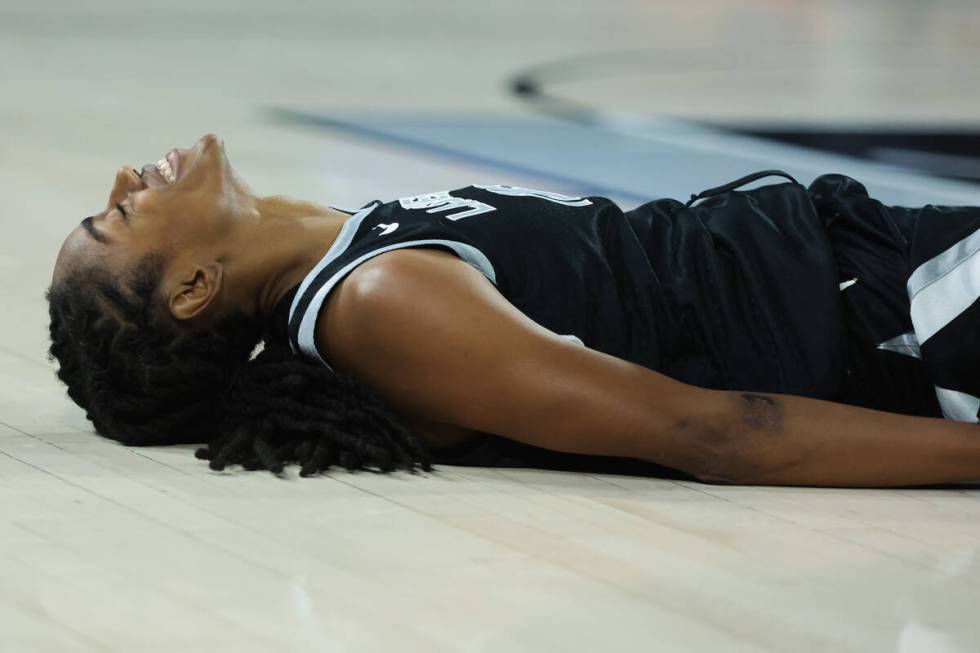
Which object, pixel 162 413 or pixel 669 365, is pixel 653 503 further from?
pixel 162 413

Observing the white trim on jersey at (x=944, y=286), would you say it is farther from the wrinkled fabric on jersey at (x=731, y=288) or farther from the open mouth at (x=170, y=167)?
the open mouth at (x=170, y=167)

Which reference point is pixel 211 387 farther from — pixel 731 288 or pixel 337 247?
pixel 731 288

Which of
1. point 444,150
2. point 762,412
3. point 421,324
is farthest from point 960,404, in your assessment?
point 444,150

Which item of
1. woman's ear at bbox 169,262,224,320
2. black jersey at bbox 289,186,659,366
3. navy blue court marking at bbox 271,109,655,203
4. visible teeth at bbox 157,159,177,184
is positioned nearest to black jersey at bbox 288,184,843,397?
black jersey at bbox 289,186,659,366

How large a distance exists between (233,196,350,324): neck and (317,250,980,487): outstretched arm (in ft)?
0.41

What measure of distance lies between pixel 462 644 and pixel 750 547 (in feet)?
1.58

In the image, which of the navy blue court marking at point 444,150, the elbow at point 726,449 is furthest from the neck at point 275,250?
the navy blue court marking at point 444,150

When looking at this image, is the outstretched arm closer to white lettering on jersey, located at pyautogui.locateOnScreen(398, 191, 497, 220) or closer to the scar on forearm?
the scar on forearm

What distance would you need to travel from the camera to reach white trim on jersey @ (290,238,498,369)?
2.18m

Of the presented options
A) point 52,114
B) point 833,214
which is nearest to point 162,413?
point 833,214

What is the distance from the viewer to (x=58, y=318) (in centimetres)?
228

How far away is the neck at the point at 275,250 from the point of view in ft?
7.46

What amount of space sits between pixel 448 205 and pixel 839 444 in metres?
0.64

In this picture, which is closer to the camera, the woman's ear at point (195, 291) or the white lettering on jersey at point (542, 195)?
the woman's ear at point (195, 291)
